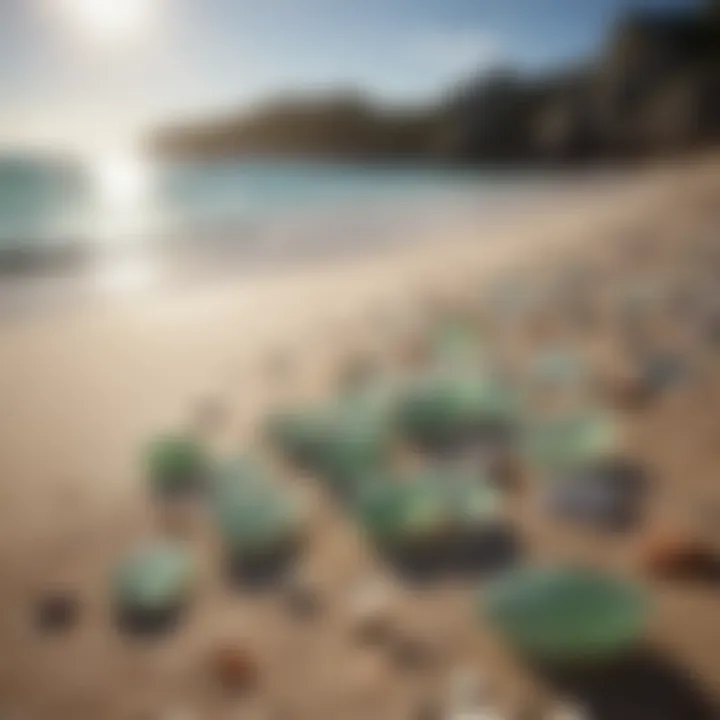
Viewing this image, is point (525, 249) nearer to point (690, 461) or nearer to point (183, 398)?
point (690, 461)

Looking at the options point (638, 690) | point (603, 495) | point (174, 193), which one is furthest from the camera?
point (174, 193)

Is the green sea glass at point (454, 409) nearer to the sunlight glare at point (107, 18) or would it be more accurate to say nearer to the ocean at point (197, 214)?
the ocean at point (197, 214)

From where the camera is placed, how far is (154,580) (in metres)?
0.75

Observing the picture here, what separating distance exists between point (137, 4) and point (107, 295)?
28cm

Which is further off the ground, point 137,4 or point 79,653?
point 137,4

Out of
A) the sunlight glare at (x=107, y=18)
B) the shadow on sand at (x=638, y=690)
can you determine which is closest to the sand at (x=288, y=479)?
the shadow on sand at (x=638, y=690)

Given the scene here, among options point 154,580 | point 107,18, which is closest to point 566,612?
point 154,580

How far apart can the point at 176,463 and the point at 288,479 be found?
0.10 m

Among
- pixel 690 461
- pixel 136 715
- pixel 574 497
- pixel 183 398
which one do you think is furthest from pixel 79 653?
pixel 690 461

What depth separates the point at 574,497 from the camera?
30.5 inches

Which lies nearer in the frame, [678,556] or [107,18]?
[678,556]

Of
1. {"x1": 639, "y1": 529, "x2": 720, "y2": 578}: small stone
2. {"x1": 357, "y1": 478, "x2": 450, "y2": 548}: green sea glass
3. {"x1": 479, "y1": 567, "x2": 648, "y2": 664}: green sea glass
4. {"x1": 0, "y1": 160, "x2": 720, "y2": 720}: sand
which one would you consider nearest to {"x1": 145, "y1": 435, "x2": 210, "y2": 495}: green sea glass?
{"x1": 0, "y1": 160, "x2": 720, "y2": 720}: sand

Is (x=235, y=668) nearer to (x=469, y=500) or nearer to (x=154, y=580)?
(x=154, y=580)

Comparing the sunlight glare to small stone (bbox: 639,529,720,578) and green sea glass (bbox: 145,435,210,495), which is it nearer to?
green sea glass (bbox: 145,435,210,495)
